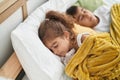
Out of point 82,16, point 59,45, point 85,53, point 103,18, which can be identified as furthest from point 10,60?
point 103,18

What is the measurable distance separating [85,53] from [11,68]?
38cm

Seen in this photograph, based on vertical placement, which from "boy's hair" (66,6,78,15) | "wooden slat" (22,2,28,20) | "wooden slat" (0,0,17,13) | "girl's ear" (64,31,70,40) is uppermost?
"wooden slat" (0,0,17,13)

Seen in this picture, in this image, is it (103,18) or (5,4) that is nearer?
(5,4)

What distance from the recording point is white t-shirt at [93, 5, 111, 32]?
1.29 metres

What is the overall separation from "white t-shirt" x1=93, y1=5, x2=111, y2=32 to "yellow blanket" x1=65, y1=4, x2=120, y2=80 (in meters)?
0.29

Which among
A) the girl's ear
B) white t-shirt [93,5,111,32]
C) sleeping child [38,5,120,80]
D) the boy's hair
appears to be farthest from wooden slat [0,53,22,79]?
white t-shirt [93,5,111,32]

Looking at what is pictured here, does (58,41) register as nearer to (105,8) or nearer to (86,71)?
(86,71)

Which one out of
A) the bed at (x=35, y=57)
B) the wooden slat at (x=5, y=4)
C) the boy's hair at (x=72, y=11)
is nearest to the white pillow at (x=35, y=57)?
the bed at (x=35, y=57)

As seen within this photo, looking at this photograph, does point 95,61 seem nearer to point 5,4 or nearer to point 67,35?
point 67,35

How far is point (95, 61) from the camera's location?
0.99 m

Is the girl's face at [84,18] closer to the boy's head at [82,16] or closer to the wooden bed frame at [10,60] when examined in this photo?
the boy's head at [82,16]

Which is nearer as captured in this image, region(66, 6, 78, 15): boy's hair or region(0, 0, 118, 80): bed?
region(0, 0, 118, 80): bed

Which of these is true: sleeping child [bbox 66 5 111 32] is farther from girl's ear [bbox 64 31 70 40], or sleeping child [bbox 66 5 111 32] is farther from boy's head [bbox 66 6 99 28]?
girl's ear [bbox 64 31 70 40]

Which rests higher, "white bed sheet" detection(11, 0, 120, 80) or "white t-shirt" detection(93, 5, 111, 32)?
A: "white bed sheet" detection(11, 0, 120, 80)
